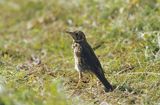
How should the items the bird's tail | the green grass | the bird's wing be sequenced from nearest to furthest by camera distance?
1. the green grass
2. the bird's tail
3. the bird's wing

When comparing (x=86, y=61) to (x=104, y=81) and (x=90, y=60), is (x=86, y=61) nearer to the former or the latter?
(x=90, y=60)

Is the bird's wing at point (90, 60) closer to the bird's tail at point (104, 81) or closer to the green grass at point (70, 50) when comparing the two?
the bird's tail at point (104, 81)

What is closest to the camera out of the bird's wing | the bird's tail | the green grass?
the green grass

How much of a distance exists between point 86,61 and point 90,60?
0.05 m

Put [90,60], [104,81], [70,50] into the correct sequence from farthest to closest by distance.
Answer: [70,50] → [90,60] → [104,81]

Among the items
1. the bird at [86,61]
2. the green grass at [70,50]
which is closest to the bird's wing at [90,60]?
the bird at [86,61]

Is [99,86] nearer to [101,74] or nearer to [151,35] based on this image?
[101,74]

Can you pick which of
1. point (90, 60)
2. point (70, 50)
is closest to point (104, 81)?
point (90, 60)

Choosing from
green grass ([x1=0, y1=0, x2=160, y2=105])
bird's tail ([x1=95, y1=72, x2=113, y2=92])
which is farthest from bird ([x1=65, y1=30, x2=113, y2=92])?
green grass ([x1=0, y1=0, x2=160, y2=105])

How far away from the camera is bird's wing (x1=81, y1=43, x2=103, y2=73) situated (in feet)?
25.4

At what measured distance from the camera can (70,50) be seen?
412 inches

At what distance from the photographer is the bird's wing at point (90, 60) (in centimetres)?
774

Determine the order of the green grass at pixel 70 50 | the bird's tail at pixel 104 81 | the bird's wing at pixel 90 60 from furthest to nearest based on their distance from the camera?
1. the bird's wing at pixel 90 60
2. the bird's tail at pixel 104 81
3. the green grass at pixel 70 50

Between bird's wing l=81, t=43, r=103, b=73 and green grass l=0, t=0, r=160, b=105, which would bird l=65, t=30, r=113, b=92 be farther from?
green grass l=0, t=0, r=160, b=105
